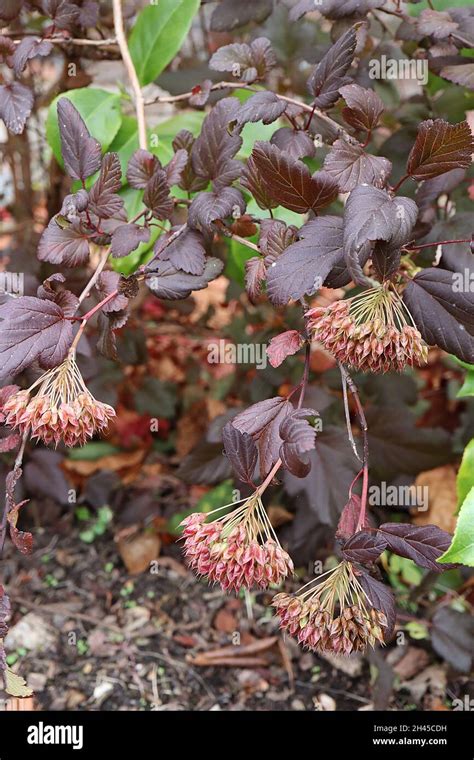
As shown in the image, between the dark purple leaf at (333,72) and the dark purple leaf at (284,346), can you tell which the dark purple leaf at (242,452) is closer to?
the dark purple leaf at (284,346)

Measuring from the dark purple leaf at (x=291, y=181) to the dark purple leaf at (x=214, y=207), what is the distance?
2.2 inches

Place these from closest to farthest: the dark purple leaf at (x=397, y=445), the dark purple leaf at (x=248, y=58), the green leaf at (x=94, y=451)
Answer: the dark purple leaf at (x=248, y=58) < the dark purple leaf at (x=397, y=445) < the green leaf at (x=94, y=451)

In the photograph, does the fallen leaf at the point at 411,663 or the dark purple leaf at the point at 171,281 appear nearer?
the dark purple leaf at the point at 171,281

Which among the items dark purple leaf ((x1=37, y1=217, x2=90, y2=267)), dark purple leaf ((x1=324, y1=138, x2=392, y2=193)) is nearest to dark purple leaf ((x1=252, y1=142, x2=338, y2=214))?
dark purple leaf ((x1=324, y1=138, x2=392, y2=193))

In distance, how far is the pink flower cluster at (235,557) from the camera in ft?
2.47

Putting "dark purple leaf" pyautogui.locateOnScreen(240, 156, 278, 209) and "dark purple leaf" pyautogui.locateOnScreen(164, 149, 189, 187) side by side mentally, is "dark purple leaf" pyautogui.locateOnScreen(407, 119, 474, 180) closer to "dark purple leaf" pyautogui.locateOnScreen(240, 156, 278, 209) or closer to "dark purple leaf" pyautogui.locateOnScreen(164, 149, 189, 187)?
"dark purple leaf" pyautogui.locateOnScreen(240, 156, 278, 209)

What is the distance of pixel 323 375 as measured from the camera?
4.87 feet

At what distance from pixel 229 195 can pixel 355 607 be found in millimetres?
481

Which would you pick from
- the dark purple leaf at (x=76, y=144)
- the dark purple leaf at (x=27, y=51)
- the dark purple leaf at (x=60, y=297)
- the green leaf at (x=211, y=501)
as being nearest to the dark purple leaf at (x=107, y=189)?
the dark purple leaf at (x=76, y=144)

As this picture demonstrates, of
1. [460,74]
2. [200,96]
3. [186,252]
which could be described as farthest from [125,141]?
[460,74]

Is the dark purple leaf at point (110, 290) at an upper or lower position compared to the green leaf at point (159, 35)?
lower
